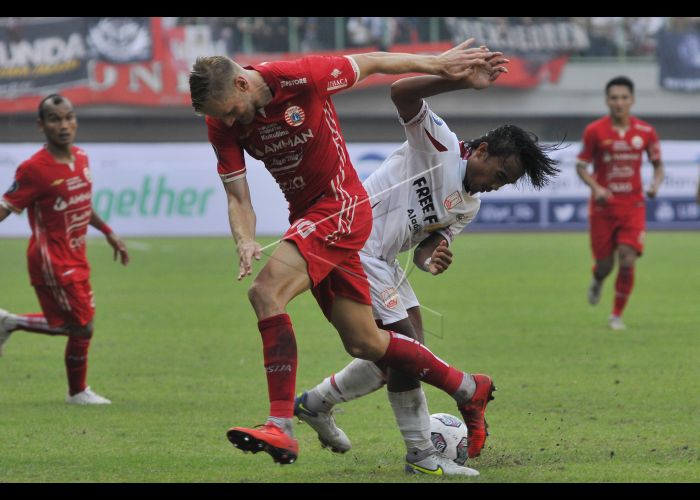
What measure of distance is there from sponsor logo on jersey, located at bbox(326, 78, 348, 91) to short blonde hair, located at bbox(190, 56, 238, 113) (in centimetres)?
47

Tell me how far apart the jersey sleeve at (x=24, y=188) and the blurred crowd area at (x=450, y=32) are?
28.0m

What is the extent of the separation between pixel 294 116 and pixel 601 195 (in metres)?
6.76

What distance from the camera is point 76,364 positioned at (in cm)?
793

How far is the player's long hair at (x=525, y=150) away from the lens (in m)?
5.77

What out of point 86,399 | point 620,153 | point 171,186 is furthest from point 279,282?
point 171,186

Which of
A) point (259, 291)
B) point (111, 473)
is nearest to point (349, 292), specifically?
point (259, 291)

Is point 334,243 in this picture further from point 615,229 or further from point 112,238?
point 615,229

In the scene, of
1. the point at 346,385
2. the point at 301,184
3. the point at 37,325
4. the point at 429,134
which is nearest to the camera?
the point at 301,184

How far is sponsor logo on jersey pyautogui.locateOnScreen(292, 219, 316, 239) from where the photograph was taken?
17.1 feet

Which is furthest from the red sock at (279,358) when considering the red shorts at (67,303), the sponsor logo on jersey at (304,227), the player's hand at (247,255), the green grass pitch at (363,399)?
the red shorts at (67,303)

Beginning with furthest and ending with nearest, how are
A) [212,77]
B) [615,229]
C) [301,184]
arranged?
1. [615,229]
2. [301,184]
3. [212,77]

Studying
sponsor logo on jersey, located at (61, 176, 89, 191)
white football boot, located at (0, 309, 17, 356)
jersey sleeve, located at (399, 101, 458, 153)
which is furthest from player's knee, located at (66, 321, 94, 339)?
jersey sleeve, located at (399, 101, 458, 153)

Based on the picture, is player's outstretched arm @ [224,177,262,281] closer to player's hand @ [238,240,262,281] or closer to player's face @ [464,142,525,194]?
player's hand @ [238,240,262,281]

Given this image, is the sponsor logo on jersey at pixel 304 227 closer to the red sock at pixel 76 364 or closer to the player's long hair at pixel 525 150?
the player's long hair at pixel 525 150
